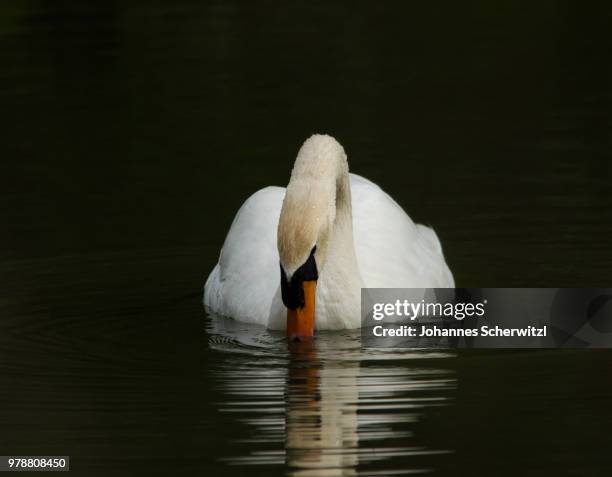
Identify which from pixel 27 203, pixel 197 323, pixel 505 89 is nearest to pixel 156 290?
pixel 197 323

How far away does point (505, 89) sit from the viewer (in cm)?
1855

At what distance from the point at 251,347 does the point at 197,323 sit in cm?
90

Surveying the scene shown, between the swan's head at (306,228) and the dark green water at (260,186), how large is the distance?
0.99ft

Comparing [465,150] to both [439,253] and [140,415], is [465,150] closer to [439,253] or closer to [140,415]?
[439,253]

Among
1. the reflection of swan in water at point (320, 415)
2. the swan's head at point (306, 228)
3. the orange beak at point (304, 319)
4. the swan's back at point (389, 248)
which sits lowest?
the reflection of swan in water at point (320, 415)

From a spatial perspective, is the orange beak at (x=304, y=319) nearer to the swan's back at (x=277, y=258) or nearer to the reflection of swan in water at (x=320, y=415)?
the reflection of swan in water at (x=320, y=415)

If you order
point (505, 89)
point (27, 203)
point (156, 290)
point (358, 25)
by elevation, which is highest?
point (358, 25)

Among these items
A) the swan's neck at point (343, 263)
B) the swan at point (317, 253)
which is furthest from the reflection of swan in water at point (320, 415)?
the swan's neck at point (343, 263)

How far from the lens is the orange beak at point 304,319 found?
10438 millimetres

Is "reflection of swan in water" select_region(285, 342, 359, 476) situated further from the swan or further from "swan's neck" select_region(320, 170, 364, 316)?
"swan's neck" select_region(320, 170, 364, 316)

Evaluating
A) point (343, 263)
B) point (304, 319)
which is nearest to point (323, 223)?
point (304, 319)

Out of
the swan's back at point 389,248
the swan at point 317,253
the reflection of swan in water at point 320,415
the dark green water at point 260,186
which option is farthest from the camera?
the swan's back at point 389,248

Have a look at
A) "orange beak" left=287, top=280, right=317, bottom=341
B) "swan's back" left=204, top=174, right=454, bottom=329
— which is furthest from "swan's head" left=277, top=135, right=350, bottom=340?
"swan's back" left=204, top=174, right=454, bottom=329

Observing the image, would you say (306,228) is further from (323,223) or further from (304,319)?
(304,319)
